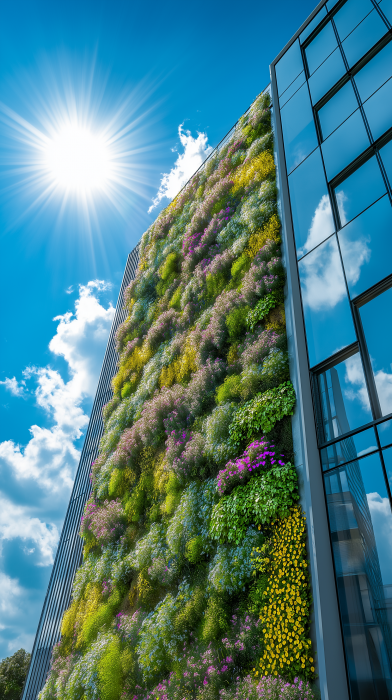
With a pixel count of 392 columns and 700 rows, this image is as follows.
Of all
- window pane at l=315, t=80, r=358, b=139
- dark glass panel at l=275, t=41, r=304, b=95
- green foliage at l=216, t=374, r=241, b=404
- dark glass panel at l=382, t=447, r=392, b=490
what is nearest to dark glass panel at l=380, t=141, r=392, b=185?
window pane at l=315, t=80, r=358, b=139

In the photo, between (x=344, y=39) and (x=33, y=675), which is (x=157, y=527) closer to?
Answer: (x=33, y=675)

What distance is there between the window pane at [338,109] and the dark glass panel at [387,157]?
2.13 metres

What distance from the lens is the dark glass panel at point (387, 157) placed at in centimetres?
830

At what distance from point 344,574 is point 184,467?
5195mm

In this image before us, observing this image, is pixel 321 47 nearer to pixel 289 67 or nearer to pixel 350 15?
pixel 350 15

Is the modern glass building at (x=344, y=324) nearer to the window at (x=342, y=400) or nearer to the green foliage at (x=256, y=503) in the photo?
the window at (x=342, y=400)

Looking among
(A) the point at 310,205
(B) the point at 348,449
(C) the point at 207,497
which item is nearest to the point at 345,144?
(A) the point at 310,205

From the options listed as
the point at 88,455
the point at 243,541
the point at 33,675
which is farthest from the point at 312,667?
the point at 88,455

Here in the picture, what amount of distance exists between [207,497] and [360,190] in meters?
7.69

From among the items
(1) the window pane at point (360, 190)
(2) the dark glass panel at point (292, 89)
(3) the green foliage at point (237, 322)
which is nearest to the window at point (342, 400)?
(1) the window pane at point (360, 190)

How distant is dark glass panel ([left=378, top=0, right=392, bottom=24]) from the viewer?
9938mm

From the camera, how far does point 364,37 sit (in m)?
10.6

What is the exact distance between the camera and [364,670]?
5.61 m

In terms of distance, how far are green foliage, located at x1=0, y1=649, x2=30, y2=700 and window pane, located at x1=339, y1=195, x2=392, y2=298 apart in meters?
32.0
